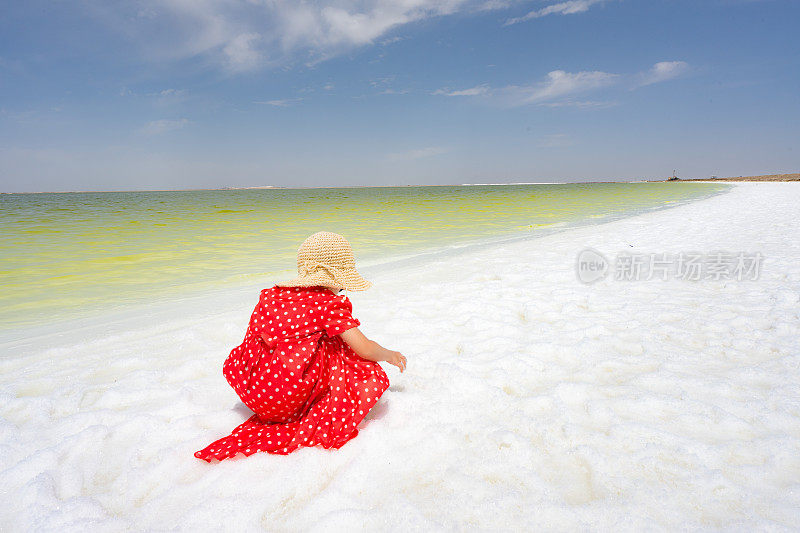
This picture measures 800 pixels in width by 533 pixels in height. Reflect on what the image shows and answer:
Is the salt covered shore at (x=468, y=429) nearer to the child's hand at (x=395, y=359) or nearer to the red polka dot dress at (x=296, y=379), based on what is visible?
the red polka dot dress at (x=296, y=379)

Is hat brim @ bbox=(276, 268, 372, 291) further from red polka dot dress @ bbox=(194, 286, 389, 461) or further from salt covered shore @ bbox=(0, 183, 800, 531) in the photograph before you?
salt covered shore @ bbox=(0, 183, 800, 531)

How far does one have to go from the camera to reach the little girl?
2053 mm

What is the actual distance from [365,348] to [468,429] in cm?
68

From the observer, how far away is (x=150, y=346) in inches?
141

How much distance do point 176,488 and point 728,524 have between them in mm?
2170

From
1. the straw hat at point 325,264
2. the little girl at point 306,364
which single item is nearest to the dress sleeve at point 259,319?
the little girl at point 306,364

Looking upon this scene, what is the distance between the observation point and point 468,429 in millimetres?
2176

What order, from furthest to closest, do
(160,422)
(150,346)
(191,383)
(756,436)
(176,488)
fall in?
(150,346)
(191,383)
(160,422)
(756,436)
(176,488)

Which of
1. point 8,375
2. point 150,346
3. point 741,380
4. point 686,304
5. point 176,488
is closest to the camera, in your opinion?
point 176,488

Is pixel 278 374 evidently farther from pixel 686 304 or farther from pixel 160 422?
pixel 686 304

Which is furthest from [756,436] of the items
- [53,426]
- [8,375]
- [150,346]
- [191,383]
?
[8,375]

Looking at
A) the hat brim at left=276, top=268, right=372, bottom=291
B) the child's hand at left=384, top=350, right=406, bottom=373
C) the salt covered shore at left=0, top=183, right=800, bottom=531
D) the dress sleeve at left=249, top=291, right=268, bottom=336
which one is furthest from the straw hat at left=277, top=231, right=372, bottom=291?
the salt covered shore at left=0, top=183, right=800, bottom=531

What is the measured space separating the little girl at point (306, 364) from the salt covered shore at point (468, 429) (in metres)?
0.11

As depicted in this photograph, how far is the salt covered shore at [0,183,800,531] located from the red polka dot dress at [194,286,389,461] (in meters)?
0.09
